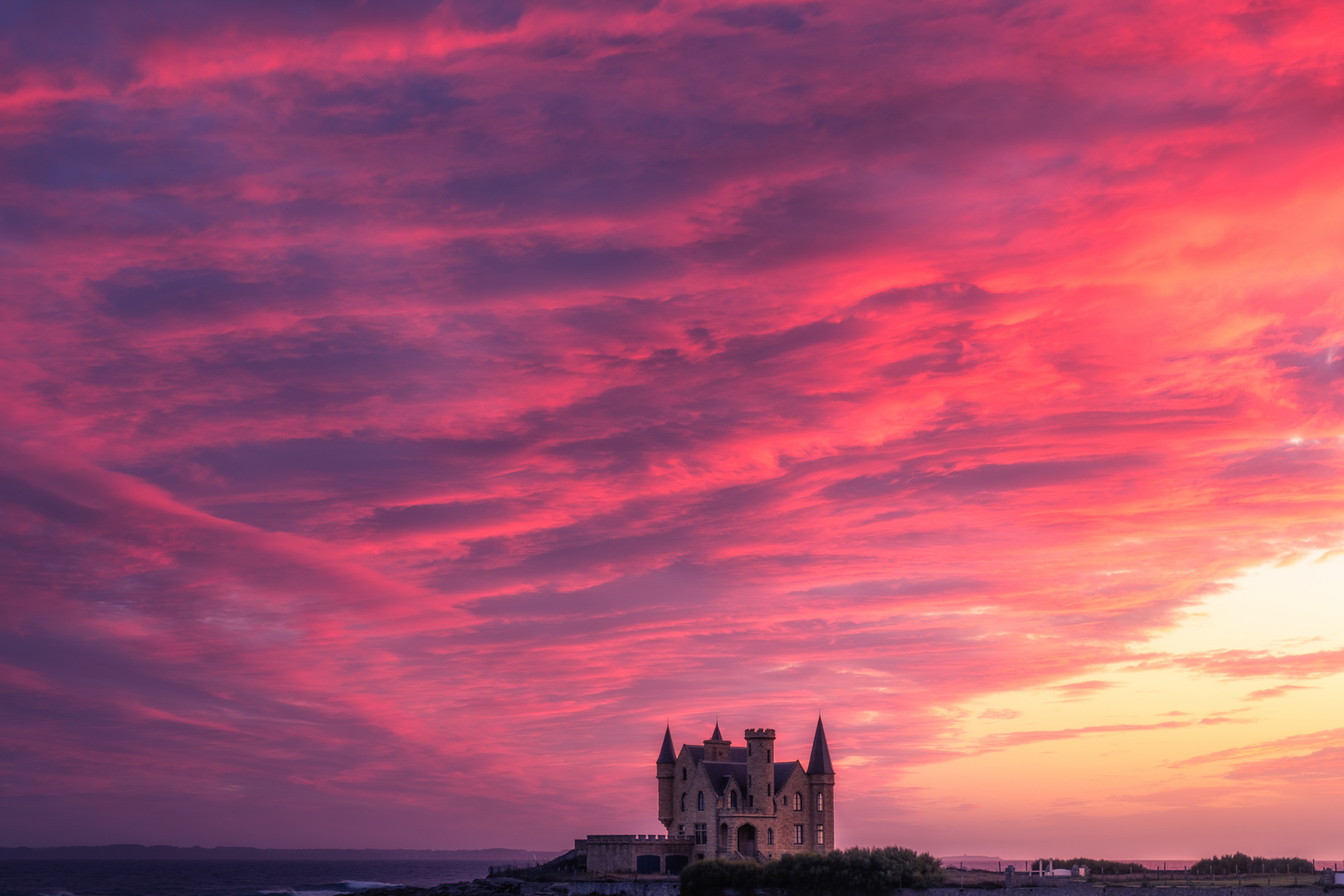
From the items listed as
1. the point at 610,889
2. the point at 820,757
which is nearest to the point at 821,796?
the point at 820,757

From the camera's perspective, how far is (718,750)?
10819 centimetres

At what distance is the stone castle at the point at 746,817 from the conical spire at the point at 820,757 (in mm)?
66

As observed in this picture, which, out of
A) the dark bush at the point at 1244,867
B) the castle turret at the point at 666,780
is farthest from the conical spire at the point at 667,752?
the dark bush at the point at 1244,867

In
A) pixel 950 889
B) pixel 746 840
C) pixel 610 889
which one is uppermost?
pixel 746 840

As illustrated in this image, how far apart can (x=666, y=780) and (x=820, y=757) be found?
14551mm

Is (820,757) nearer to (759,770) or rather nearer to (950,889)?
(759,770)

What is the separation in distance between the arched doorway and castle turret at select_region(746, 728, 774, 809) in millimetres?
1753

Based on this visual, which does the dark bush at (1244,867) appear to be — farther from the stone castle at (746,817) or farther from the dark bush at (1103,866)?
the stone castle at (746,817)

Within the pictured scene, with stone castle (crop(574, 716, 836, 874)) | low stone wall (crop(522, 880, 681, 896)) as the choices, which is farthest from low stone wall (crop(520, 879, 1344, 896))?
stone castle (crop(574, 716, 836, 874))

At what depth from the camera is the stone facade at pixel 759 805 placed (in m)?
99.6

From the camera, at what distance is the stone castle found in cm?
9944

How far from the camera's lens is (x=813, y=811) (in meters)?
102

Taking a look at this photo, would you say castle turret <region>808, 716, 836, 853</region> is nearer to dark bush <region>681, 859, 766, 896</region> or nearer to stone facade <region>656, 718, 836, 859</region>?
stone facade <region>656, 718, 836, 859</region>

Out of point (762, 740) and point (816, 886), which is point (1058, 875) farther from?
point (762, 740)
